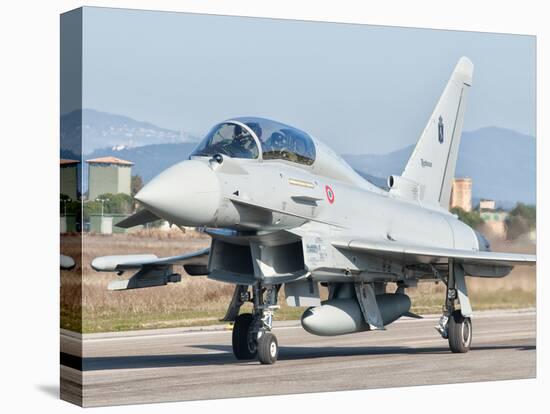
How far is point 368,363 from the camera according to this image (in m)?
18.6

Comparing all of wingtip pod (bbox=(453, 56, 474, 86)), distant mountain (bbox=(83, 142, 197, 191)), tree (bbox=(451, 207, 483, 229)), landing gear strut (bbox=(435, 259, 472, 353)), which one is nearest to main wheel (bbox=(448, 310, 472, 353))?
landing gear strut (bbox=(435, 259, 472, 353))

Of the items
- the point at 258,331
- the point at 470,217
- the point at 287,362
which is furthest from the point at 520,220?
the point at 258,331

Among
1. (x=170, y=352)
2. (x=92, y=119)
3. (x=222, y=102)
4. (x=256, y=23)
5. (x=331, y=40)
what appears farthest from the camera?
(x=222, y=102)

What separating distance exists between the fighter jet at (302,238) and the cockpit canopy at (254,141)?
0.05ft

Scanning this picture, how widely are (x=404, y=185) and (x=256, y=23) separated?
15.5 feet

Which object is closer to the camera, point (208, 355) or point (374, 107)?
point (208, 355)

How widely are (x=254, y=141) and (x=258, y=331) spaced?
2.70 m

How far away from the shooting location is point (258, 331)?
1719cm

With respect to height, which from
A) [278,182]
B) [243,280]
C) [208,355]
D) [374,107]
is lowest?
[208,355]

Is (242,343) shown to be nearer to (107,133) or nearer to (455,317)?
(455,317)

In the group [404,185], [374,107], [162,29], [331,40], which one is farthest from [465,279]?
[162,29]

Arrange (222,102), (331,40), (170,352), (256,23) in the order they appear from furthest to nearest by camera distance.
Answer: (222,102)
(170,352)
(331,40)
(256,23)

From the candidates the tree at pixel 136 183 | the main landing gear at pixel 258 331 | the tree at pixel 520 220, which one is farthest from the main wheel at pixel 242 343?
the tree at pixel 520 220

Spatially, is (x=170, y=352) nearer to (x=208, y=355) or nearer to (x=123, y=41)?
(x=208, y=355)
